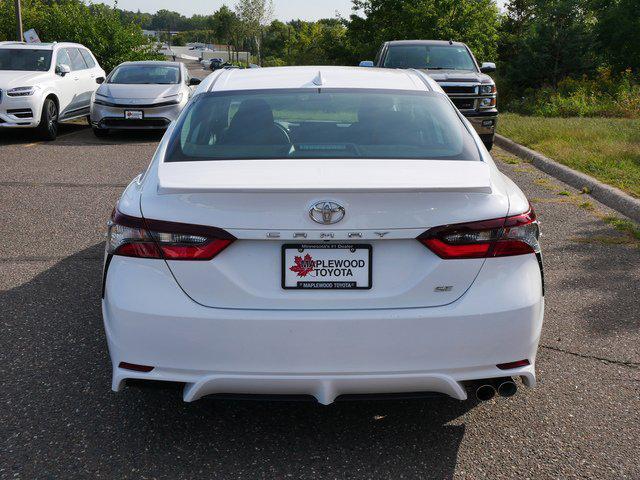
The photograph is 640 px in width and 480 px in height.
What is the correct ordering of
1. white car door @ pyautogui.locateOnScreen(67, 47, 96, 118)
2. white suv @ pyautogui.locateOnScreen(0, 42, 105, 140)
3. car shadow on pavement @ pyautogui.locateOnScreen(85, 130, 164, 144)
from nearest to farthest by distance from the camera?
white suv @ pyautogui.locateOnScreen(0, 42, 105, 140), car shadow on pavement @ pyautogui.locateOnScreen(85, 130, 164, 144), white car door @ pyautogui.locateOnScreen(67, 47, 96, 118)

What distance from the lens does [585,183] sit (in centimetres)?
942

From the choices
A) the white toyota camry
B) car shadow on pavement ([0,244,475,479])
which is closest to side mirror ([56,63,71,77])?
car shadow on pavement ([0,244,475,479])

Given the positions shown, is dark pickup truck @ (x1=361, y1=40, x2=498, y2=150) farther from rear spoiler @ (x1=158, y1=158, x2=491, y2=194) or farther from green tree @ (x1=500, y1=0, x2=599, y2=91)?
rear spoiler @ (x1=158, y1=158, x2=491, y2=194)

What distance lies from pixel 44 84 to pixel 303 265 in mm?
12353

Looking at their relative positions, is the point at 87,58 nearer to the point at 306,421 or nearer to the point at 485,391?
the point at 306,421

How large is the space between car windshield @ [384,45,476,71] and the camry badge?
11.5 metres

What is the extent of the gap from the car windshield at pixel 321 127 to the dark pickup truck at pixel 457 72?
8.68 m

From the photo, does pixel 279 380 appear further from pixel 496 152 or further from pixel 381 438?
pixel 496 152

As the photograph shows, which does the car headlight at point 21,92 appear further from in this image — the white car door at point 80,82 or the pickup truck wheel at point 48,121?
the white car door at point 80,82

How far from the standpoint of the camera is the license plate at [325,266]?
2893 mm

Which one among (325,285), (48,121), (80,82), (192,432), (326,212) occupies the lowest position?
→ (48,121)

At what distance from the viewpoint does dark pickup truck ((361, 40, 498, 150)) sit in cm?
1259

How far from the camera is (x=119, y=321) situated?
300 centimetres

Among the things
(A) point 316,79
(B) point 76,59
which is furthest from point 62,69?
(A) point 316,79
